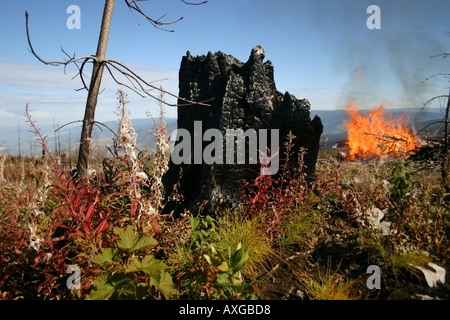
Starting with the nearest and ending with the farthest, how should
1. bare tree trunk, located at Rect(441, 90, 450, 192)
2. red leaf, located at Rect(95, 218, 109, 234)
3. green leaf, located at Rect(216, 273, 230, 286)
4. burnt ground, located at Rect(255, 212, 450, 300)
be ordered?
green leaf, located at Rect(216, 273, 230, 286)
red leaf, located at Rect(95, 218, 109, 234)
burnt ground, located at Rect(255, 212, 450, 300)
bare tree trunk, located at Rect(441, 90, 450, 192)

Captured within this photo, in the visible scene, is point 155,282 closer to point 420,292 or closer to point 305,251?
point 305,251

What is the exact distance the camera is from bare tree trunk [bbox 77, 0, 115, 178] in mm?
3957

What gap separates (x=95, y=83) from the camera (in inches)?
157

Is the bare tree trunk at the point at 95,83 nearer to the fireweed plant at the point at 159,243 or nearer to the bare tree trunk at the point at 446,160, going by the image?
the fireweed plant at the point at 159,243

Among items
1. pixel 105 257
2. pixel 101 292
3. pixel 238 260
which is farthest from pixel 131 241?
pixel 238 260

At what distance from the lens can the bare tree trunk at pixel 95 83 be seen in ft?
13.0

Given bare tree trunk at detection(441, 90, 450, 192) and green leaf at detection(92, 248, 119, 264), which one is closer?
green leaf at detection(92, 248, 119, 264)

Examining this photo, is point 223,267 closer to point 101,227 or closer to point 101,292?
point 101,292

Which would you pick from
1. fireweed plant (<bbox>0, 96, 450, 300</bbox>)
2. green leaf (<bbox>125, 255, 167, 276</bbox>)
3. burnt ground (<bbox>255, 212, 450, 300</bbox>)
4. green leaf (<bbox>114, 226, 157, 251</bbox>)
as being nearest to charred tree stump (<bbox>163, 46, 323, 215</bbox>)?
fireweed plant (<bbox>0, 96, 450, 300</bbox>)

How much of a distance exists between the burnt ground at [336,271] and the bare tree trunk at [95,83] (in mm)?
2482

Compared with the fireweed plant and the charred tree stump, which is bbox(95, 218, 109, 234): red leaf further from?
the charred tree stump

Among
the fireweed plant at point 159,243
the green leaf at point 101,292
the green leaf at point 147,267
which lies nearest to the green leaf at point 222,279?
the fireweed plant at point 159,243

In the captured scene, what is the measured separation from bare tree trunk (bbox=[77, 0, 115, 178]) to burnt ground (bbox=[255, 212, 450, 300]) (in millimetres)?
2482
